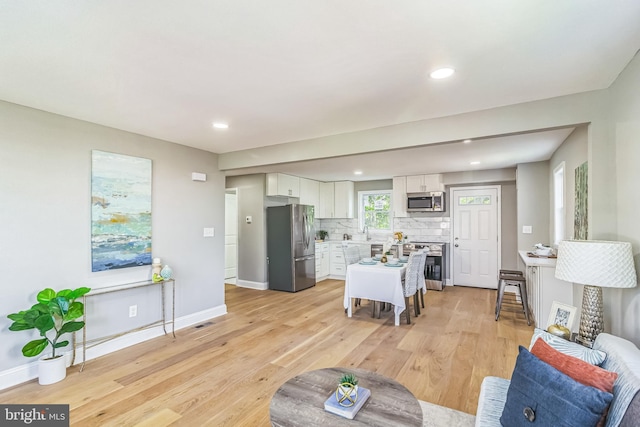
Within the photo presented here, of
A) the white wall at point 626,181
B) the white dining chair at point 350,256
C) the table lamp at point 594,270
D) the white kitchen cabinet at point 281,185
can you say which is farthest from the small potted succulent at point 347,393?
the white kitchen cabinet at point 281,185

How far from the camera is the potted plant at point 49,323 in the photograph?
8.48ft

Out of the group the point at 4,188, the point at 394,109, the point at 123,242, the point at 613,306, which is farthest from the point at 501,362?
the point at 4,188

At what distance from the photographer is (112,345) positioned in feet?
11.1

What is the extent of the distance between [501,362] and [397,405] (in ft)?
6.46

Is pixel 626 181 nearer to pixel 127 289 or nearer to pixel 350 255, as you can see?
pixel 350 255

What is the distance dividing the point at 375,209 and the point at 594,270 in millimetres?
5835

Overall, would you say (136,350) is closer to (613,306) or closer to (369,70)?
(369,70)

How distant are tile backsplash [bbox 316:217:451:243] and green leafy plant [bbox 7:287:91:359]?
5.66 metres

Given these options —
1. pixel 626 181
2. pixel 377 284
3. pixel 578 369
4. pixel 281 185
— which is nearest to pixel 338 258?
pixel 281 185

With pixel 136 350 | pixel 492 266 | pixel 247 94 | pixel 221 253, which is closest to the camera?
A: pixel 247 94

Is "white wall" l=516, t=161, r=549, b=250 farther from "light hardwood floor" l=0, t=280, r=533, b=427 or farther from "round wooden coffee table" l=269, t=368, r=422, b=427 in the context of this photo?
"round wooden coffee table" l=269, t=368, r=422, b=427

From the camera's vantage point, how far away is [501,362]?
120 inches

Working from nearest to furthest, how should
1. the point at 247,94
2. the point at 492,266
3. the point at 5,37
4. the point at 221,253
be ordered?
1. the point at 5,37
2. the point at 247,94
3. the point at 221,253
4. the point at 492,266

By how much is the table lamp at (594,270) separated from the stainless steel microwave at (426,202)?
14.6 feet
